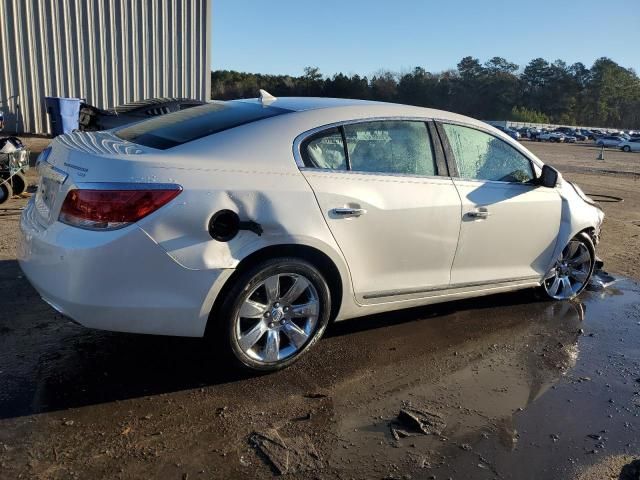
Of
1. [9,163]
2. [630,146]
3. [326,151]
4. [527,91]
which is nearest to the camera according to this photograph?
[326,151]

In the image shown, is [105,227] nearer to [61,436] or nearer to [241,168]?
[241,168]

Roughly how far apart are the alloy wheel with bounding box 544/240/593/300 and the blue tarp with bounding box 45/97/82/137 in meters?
13.3

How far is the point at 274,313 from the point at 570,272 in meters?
3.20

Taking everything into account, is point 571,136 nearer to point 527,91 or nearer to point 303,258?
point 527,91

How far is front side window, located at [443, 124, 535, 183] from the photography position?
13.9ft

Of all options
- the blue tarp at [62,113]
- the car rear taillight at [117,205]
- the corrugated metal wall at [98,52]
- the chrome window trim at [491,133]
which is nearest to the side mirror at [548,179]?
the chrome window trim at [491,133]

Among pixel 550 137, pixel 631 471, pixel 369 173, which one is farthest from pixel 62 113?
pixel 550 137

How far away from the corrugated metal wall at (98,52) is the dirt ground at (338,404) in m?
13.5

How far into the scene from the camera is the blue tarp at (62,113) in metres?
14.8

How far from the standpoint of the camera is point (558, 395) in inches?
139

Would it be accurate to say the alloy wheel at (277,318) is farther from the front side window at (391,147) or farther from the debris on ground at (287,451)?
the front side window at (391,147)

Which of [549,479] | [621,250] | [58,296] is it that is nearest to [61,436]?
[58,296]

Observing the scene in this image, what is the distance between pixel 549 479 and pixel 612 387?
129 cm

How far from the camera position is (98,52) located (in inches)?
663
